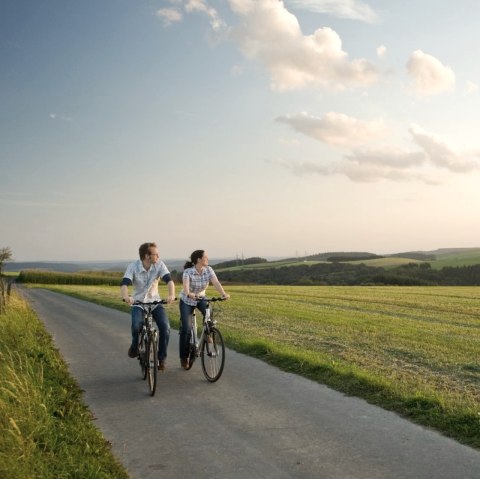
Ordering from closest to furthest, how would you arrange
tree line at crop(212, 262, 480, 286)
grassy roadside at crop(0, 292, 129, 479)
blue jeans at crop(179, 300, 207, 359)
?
grassy roadside at crop(0, 292, 129, 479) → blue jeans at crop(179, 300, 207, 359) → tree line at crop(212, 262, 480, 286)

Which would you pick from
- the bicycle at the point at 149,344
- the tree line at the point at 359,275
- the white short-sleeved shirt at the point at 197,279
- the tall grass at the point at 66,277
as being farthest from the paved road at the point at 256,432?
the tall grass at the point at 66,277

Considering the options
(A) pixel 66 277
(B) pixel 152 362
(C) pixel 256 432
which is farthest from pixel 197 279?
(A) pixel 66 277

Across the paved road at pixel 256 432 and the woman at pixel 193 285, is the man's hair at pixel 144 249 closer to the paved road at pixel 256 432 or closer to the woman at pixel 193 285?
the woman at pixel 193 285

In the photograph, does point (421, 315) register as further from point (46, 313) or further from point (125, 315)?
point (46, 313)

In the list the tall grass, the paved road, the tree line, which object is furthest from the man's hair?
the tall grass

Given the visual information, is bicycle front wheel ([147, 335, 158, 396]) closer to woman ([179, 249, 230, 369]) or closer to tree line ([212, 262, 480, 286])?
woman ([179, 249, 230, 369])

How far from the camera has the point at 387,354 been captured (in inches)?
517

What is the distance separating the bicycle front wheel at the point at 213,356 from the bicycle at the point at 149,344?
1.02 m

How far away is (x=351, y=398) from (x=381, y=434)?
1721 millimetres

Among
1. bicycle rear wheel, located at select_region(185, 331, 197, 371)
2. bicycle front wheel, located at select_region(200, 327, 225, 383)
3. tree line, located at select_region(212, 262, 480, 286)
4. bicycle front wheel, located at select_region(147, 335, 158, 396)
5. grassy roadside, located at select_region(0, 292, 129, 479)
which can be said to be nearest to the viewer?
grassy roadside, located at select_region(0, 292, 129, 479)

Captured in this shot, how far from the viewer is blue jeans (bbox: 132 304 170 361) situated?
31.3 ft

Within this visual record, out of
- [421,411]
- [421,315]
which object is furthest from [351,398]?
[421,315]

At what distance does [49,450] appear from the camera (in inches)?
223

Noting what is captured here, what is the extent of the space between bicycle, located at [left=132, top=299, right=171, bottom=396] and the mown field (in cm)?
280
